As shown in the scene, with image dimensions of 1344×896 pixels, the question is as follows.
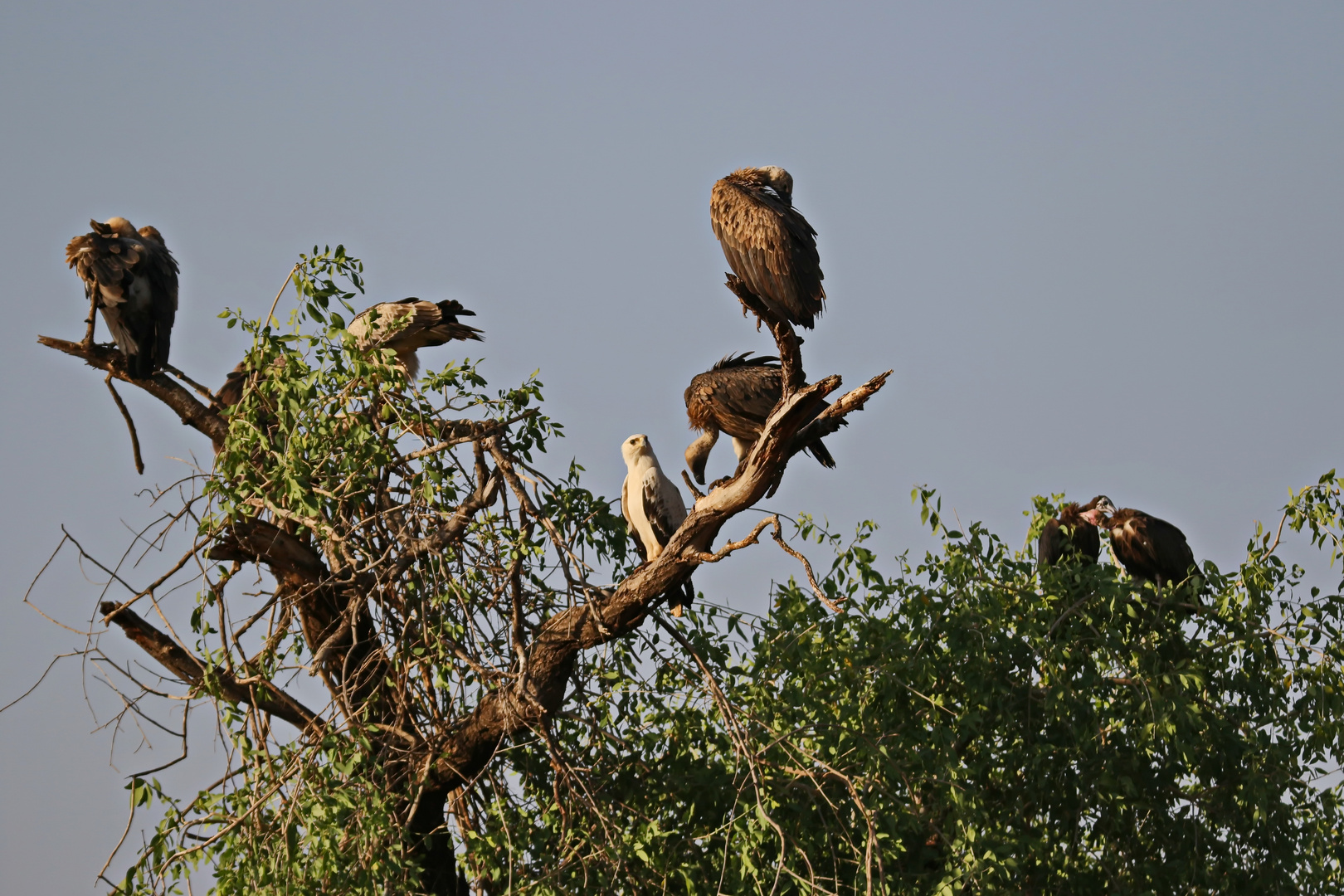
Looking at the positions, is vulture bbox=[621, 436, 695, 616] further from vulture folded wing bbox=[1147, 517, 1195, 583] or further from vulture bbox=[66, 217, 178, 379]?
vulture folded wing bbox=[1147, 517, 1195, 583]

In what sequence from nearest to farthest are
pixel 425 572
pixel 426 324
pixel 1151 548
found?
pixel 425 572, pixel 426 324, pixel 1151 548

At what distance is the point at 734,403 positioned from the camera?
19.4ft

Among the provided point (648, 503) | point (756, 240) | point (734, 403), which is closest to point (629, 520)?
point (648, 503)

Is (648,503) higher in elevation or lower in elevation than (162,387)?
lower

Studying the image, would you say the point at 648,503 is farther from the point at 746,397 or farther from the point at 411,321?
the point at 411,321

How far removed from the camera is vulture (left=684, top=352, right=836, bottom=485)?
5.82m

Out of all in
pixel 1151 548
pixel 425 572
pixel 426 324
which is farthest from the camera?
pixel 1151 548

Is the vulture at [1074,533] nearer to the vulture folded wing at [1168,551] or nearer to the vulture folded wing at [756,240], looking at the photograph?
the vulture folded wing at [1168,551]

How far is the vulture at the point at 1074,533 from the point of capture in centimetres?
719

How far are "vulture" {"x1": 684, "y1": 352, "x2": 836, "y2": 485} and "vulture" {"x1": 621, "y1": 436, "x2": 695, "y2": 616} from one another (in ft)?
1.83

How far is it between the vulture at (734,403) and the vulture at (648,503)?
0.56 m

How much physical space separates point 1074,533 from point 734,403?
2.67 m

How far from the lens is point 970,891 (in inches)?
170

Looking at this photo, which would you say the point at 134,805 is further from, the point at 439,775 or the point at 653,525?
the point at 653,525
